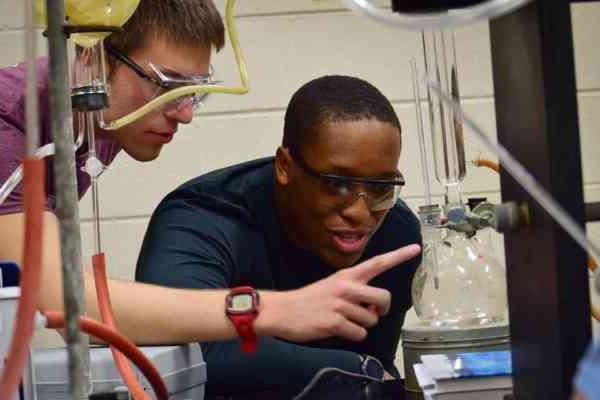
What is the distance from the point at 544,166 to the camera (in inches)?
32.4

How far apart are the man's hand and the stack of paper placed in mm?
305

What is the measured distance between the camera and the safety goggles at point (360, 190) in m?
1.86

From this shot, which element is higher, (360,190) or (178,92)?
(178,92)

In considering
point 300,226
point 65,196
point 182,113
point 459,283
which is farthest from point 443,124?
point 65,196

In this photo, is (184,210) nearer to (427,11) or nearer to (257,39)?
(257,39)

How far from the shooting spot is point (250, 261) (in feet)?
6.64

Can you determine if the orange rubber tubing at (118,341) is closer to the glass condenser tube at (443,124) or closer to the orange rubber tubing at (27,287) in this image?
the orange rubber tubing at (27,287)

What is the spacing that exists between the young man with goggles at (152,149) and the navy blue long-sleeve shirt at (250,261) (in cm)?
21

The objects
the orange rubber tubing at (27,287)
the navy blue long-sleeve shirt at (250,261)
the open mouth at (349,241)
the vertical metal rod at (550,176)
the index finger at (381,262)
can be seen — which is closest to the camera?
the orange rubber tubing at (27,287)

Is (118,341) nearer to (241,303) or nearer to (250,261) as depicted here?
(241,303)

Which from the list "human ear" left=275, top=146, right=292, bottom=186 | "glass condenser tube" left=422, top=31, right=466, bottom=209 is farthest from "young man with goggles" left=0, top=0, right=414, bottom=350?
"human ear" left=275, top=146, right=292, bottom=186

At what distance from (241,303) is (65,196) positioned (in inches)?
31.5

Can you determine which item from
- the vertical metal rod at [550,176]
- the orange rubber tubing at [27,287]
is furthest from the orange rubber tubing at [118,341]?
the vertical metal rod at [550,176]

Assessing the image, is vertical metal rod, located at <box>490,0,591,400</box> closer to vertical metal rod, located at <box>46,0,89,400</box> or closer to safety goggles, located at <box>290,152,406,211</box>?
vertical metal rod, located at <box>46,0,89,400</box>
